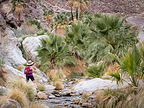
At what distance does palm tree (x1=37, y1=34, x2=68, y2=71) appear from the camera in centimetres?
2070

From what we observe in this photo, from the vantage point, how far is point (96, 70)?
16.1 metres

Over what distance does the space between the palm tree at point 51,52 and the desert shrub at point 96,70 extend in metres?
5.23

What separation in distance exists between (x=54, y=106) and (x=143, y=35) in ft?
35.5

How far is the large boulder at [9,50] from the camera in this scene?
49.4ft

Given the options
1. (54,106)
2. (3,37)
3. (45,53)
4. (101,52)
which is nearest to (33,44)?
(45,53)

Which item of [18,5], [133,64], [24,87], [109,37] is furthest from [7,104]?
[18,5]

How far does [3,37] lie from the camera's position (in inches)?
641

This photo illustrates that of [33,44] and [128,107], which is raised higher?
[128,107]

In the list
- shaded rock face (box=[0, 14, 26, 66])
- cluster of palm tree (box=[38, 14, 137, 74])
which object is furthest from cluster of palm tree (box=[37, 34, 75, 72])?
cluster of palm tree (box=[38, 14, 137, 74])

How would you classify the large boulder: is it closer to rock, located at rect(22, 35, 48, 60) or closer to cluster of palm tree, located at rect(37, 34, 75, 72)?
cluster of palm tree, located at rect(37, 34, 75, 72)

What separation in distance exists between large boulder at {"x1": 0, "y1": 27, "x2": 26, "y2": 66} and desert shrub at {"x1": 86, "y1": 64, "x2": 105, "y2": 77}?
5.05 metres

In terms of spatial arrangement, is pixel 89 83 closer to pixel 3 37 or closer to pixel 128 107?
pixel 128 107

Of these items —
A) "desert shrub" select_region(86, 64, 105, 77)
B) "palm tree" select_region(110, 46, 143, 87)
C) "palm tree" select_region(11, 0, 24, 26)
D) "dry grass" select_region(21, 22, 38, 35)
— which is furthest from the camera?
"dry grass" select_region(21, 22, 38, 35)

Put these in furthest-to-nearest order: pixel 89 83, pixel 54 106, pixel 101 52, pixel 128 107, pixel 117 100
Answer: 1. pixel 101 52
2. pixel 89 83
3. pixel 54 106
4. pixel 117 100
5. pixel 128 107
